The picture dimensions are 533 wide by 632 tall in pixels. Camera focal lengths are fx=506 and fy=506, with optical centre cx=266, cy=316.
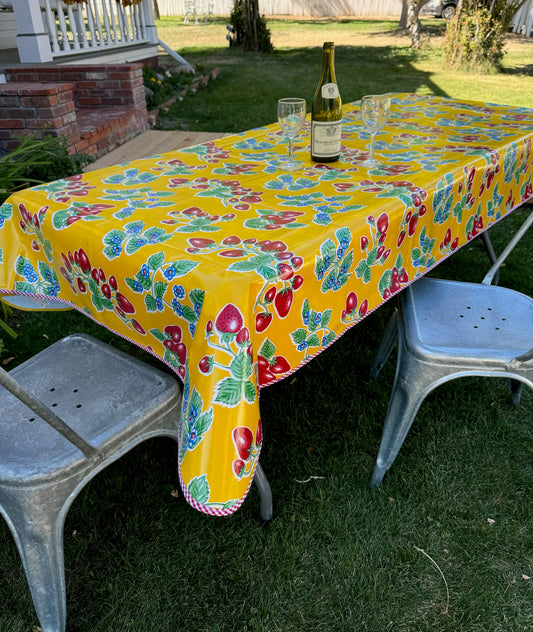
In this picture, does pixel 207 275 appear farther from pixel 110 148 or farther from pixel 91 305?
pixel 110 148

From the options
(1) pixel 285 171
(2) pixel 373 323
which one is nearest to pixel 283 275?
(1) pixel 285 171

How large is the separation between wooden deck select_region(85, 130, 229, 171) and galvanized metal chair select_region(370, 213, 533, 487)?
8.67 ft

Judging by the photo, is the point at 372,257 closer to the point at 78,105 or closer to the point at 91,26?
the point at 78,105

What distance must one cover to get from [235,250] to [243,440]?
0.41 m

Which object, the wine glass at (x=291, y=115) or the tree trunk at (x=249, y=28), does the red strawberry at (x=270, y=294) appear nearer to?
the wine glass at (x=291, y=115)

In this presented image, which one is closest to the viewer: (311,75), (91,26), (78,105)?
(78,105)

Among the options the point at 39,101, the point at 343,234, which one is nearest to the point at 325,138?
the point at 343,234

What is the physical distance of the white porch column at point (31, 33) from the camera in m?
4.84

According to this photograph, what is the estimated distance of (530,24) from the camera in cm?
1419

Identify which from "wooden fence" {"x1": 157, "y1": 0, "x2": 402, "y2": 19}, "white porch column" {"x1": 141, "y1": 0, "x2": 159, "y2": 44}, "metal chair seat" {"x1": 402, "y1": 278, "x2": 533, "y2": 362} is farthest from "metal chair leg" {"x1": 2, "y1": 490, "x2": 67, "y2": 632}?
"wooden fence" {"x1": 157, "y1": 0, "x2": 402, "y2": 19}

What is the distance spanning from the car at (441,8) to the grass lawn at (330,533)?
18.9 m

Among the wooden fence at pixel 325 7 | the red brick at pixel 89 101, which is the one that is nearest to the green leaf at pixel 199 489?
the red brick at pixel 89 101

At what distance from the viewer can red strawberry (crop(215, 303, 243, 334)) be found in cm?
98

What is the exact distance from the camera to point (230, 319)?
981 mm
